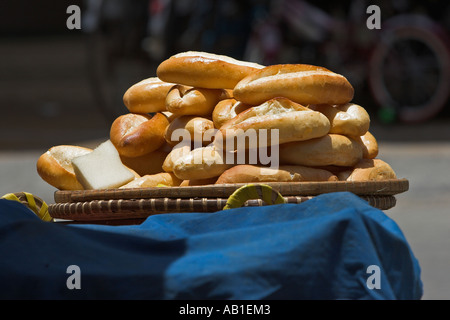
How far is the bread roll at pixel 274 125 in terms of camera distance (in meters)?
1.57

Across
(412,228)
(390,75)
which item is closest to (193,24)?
(390,75)

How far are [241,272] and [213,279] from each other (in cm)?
5

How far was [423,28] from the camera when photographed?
6.18 metres

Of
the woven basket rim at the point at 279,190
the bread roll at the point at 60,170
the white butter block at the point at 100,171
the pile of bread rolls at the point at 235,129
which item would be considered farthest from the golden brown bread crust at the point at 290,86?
the bread roll at the point at 60,170

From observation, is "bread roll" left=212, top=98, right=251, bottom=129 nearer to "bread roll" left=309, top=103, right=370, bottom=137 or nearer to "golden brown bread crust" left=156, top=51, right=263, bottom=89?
"golden brown bread crust" left=156, top=51, right=263, bottom=89

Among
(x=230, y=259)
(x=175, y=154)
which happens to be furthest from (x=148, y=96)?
(x=230, y=259)

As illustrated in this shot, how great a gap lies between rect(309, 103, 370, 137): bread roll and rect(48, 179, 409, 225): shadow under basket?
0.17m

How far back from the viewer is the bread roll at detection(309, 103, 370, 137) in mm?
1698

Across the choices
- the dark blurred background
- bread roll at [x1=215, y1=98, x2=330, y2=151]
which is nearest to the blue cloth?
bread roll at [x1=215, y1=98, x2=330, y2=151]

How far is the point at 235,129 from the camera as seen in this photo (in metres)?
1.58

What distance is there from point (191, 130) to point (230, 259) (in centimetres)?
71

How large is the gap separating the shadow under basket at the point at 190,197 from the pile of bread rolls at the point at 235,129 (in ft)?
0.25

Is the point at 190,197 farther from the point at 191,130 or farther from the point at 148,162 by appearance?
the point at 148,162

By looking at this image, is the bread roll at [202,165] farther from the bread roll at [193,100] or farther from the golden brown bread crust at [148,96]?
the golden brown bread crust at [148,96]
